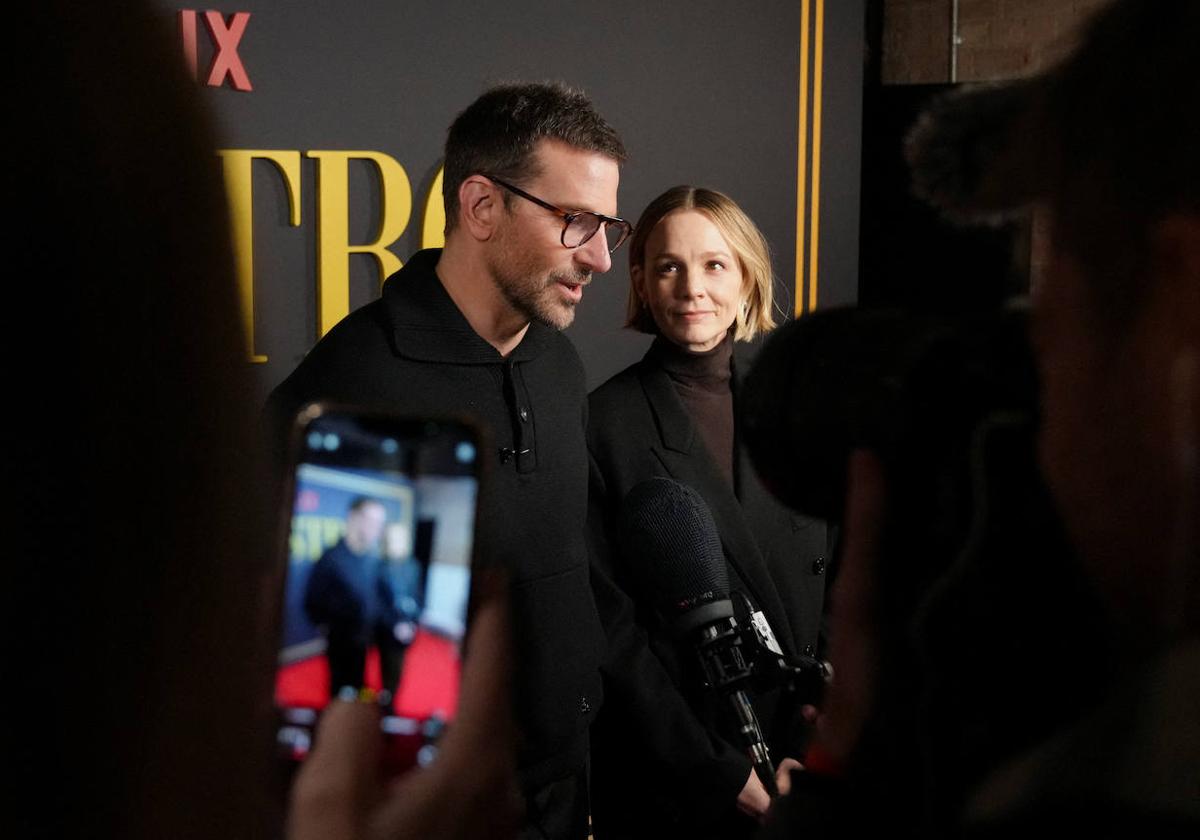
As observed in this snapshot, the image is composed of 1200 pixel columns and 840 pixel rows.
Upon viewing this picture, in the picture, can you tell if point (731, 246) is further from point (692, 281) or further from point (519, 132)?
point (519, 132)

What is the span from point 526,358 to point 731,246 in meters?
0.47

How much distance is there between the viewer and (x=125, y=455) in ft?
0.70

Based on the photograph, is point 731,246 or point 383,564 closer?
point 383,564

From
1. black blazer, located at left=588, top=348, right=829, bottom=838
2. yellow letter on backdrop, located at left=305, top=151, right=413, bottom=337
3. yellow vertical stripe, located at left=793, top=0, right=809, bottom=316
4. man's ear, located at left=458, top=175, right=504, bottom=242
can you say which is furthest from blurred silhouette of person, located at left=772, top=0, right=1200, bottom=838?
yellow vertical stripe, located at left=793, top=0, right=809, bottom=316

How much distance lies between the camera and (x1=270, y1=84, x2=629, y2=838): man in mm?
1544

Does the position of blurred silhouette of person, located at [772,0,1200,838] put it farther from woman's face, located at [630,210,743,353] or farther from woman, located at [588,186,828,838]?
woman's face, located at [630,210,743,353]

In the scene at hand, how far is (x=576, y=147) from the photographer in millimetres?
1753

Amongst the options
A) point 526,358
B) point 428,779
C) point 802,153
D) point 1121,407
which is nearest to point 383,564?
point 428,779

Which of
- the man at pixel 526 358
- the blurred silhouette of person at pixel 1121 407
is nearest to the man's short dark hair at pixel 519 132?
the man at pixel 526 358

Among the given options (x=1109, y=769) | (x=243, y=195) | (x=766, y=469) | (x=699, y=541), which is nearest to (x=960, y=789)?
(x=1109, y=769)

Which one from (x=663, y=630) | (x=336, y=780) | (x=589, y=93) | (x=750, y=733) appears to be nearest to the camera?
(x=336, y=780)

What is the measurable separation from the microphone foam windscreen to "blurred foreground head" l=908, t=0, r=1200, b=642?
2.93 feet

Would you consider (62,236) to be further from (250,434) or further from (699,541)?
(699,541)

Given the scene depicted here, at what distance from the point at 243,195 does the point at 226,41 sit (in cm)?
36
